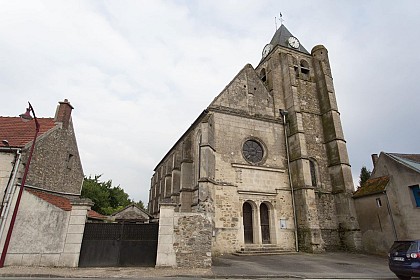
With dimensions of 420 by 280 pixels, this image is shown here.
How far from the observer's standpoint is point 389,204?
1408 cm

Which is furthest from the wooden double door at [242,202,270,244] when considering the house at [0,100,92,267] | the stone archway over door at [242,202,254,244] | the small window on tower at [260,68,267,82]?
the small window on tower at [260,68,267,82]

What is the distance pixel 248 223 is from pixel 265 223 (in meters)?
1.23

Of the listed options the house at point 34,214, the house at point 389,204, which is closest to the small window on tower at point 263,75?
the house at point 389,204

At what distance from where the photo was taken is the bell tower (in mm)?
15922

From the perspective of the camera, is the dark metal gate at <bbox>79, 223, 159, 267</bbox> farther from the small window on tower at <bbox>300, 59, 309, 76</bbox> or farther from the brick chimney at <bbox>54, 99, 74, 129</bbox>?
the small window on tower at <bbox>300, 59, 309, 76</bbox>

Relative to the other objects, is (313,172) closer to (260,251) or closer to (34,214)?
(260,251)

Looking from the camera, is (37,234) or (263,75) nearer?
(37,234)

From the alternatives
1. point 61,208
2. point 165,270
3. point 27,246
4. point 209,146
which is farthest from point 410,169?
point 27,246

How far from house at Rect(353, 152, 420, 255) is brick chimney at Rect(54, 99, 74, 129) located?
19.5 m

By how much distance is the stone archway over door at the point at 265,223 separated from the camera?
15.9m

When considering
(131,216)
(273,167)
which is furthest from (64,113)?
(273,167)

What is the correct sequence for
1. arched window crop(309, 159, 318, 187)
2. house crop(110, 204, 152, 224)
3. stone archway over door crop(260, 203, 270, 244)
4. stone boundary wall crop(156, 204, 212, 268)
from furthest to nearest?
arched window crop(309, 159, 318, 187) → stone archway over door crop(260, 203, 270, 244) → house crop(110, 204, 152, 224) → stone boundary wall crop(156, 204, 212, 268)

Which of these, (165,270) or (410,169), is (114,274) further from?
(410,169)

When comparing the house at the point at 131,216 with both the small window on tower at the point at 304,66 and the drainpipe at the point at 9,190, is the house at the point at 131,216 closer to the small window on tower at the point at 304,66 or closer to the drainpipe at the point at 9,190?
the drainpipe at the point at 9,190
